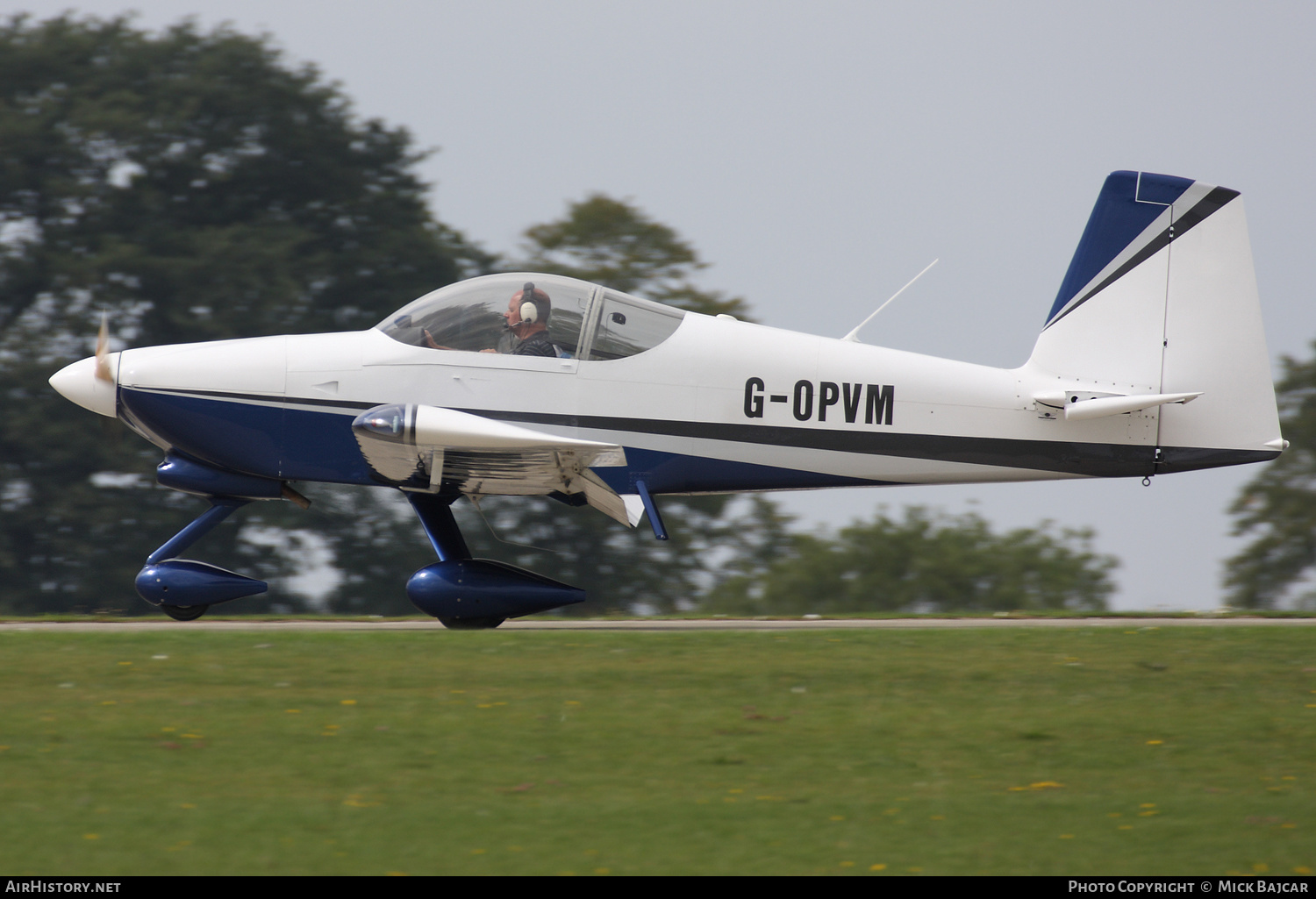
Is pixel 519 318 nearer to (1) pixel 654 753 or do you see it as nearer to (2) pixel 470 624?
(2) pixel 470 624

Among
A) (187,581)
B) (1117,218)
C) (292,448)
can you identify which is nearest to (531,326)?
(292,448)

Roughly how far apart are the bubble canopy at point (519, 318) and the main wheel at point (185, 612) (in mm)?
2709

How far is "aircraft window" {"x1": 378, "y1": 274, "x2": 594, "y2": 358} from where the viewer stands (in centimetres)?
951

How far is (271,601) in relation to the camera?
19938 mm

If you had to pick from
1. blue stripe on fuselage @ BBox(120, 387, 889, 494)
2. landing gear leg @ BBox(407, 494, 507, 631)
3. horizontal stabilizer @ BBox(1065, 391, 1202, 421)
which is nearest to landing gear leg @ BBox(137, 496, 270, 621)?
blue stripe on fuselage @ BBox(120, 387, 889, 494)

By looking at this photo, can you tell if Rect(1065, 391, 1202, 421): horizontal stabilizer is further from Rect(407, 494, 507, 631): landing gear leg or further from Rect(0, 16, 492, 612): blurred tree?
Rect(0, 16, 492, 612): blurred tree

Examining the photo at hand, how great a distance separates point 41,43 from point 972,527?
1850 cm

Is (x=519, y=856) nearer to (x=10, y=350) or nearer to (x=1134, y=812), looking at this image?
(x=1134, y=812)

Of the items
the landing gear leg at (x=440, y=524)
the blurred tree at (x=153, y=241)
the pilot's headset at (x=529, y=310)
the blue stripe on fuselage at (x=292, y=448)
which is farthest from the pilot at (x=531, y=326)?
the blurred tree at (x=153, y=241)

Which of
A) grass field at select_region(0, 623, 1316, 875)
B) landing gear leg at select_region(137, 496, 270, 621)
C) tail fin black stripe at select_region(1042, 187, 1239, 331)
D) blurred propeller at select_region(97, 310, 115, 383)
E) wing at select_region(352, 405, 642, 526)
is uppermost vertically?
tail fin black stripe at select_region(1042, 187, 1239, 331)

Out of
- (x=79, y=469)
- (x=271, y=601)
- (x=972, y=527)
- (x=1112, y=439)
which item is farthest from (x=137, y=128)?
(x=1112, y=439)

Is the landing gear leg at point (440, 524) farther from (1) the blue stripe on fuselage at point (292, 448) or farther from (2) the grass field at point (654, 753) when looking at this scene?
(2) the grass field at point (654, 753)

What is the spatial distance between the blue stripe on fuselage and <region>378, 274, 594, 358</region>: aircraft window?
0.87 metres

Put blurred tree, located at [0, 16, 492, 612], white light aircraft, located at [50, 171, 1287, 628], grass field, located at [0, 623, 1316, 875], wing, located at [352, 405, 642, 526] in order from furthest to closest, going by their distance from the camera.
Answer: blurred tree, located at [0, 16, 492, 612]
white light aircraft, located at [50, 171, 1287, 628]
wing, located at [352, 405, 642, 526]
grass field, located at [0, 623, 1316, 875]
